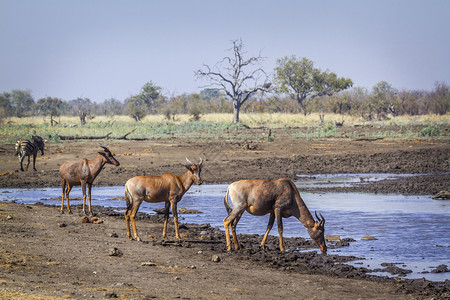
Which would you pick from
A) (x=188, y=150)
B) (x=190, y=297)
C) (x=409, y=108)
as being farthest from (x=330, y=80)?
(x=190, y=297)

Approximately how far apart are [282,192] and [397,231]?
4110mm

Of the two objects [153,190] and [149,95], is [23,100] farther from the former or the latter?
[153,190]

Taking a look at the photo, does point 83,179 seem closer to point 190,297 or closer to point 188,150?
point 190,297

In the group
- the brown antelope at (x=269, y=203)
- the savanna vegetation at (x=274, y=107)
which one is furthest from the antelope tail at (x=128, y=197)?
the savanna vegetation at (x=274, y=107)

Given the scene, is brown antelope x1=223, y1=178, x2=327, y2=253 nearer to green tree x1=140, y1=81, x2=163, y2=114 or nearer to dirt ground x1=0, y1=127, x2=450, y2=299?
dirt ground x1=0, y1=127, x2=450, y2=299

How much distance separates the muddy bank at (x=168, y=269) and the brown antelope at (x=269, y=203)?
15.0 inches

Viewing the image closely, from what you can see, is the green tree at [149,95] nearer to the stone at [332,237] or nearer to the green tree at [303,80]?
the green tree at [303,80]

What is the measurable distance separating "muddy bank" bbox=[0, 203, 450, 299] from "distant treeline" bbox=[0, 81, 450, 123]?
49.4m

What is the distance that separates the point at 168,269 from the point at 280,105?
283ft

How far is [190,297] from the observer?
8.24 meters

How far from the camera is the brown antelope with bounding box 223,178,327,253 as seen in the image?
39.8 ft

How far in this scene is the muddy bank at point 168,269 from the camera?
8.57m

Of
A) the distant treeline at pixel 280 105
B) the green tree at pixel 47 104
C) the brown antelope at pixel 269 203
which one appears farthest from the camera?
the green tree at pixel 47 104

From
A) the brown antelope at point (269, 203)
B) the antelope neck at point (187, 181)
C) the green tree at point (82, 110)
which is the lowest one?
the brown antelope at point (269, 203)
